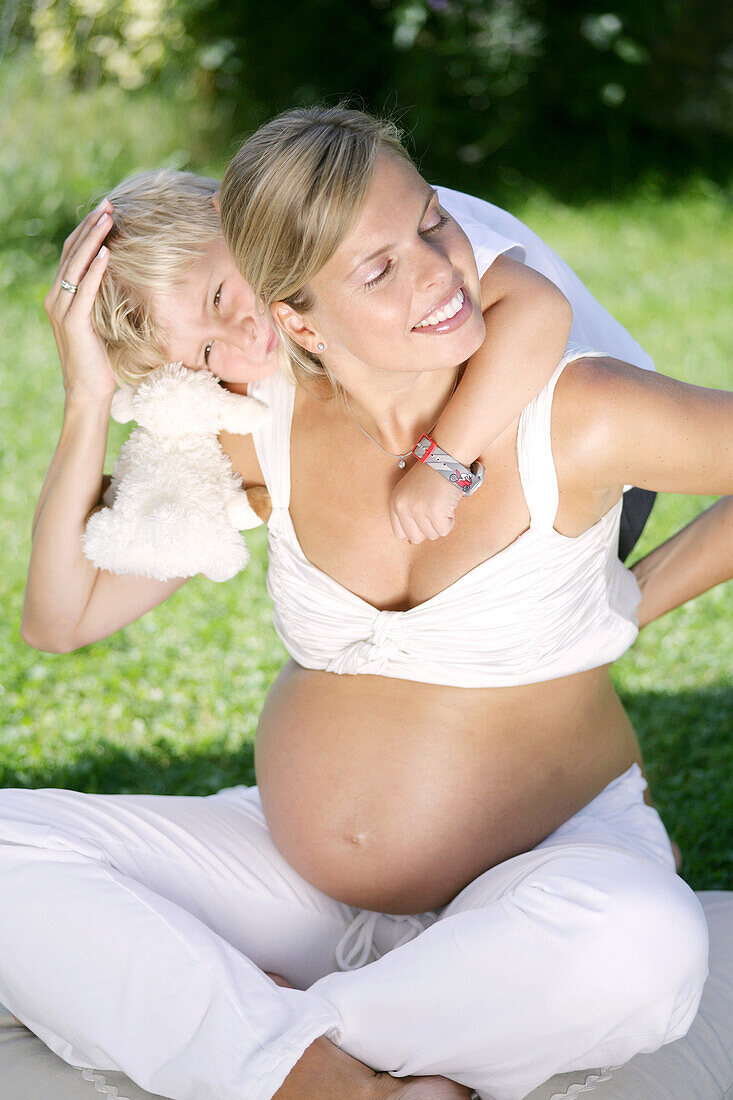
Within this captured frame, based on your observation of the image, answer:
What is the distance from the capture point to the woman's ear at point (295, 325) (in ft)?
7.03

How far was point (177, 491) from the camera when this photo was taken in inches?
92.5

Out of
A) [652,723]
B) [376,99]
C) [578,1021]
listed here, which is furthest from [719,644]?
[376,99]

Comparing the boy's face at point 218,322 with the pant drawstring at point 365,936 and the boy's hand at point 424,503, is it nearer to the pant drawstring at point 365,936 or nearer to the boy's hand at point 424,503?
the boy's hand at point 424,503

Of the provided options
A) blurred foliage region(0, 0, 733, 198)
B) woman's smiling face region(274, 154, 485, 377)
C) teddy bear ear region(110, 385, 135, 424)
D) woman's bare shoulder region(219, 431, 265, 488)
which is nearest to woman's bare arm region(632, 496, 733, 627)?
woman's smiling face region(274, 154, 485, 377)

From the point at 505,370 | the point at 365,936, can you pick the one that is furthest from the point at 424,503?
the point at 365,936

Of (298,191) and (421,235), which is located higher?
(298,191)

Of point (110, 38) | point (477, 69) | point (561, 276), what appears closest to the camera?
point (561, 276)

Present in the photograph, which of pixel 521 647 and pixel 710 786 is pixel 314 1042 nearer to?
pixel 521 647

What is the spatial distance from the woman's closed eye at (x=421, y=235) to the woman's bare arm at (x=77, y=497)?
598mm

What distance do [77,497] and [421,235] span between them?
940 millimetres

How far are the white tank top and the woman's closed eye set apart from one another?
1.11 feet

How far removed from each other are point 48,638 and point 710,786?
6.36ft

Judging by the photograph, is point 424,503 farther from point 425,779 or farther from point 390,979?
point 390,979

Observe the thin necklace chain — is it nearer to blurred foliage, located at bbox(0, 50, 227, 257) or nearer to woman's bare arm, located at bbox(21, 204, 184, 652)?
woman's bare arm, located at bbox(21, 204, 184, 652)
